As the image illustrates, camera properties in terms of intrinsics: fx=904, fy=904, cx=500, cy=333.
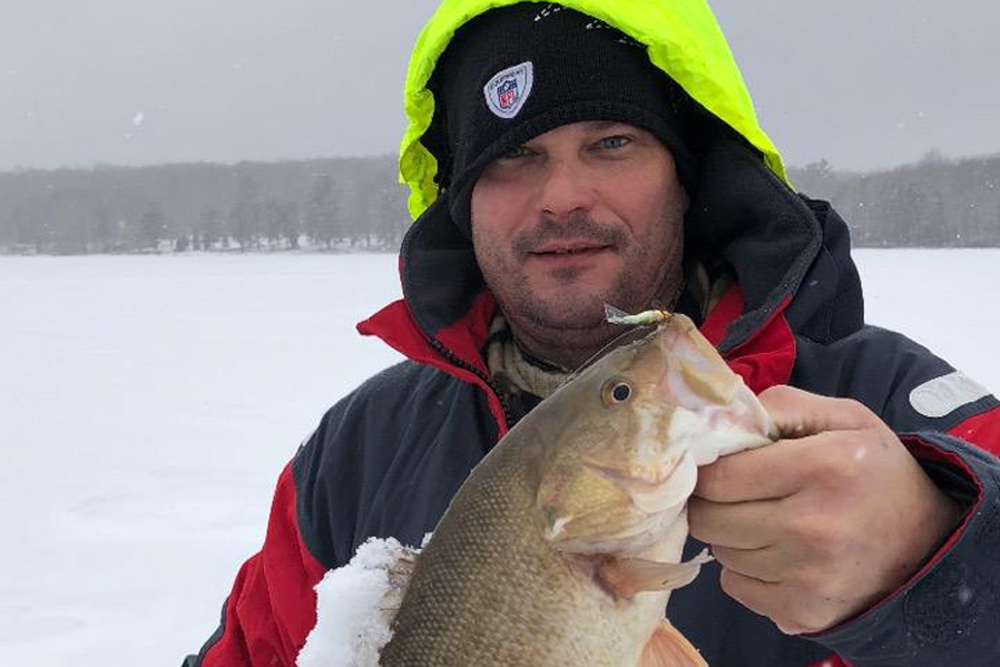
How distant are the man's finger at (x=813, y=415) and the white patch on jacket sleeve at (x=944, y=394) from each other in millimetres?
590

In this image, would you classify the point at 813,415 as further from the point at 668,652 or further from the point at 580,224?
the point at 580,224

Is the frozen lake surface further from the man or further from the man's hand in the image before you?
the man's hand

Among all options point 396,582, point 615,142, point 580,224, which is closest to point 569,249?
point 580,224

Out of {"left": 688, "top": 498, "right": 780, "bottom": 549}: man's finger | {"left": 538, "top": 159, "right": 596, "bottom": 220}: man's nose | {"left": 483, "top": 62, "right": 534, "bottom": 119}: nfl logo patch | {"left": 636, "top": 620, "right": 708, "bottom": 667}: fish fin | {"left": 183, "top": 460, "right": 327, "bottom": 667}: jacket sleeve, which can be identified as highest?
{"left": 483, "top": 62, "right": 534, "bottom": 119}: nfl logo patch

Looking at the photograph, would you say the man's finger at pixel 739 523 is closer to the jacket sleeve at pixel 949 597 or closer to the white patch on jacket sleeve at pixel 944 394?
the jacket sleeve at pixel 949 597

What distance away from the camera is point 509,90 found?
232 cm

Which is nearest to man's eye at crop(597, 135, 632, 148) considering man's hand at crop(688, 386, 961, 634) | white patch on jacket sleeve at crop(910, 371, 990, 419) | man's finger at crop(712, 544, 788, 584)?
white patch on jacket sleeve at crop(910, 371, 990, 419)

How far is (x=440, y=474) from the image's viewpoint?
2133 millimetres

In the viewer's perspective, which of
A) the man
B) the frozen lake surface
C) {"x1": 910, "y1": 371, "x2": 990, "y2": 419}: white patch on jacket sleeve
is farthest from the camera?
the frozen lake surface

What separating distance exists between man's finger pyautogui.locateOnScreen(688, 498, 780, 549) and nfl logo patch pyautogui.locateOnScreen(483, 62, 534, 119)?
1.33 metres

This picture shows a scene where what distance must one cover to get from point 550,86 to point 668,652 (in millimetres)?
A: 1438

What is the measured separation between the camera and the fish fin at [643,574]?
1219 millimetres

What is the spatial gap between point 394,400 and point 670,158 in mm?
971

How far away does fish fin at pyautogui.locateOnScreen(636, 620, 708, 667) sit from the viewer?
1.35 meters
